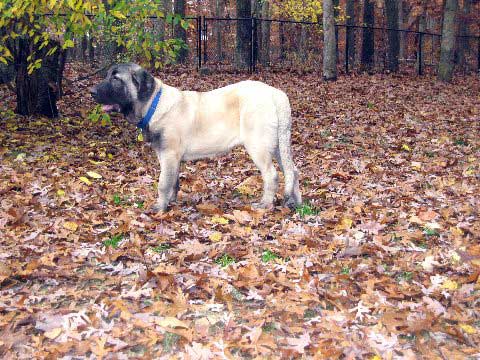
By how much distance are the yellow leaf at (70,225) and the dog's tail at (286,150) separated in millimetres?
2319

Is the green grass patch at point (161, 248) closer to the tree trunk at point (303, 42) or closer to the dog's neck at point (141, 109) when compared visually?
the dog's neck at point (141, 109)

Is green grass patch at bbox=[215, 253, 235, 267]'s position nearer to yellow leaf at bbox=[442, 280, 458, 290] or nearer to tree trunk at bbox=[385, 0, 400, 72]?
yellow leaf at bbox=[442, 280, 458, 290]

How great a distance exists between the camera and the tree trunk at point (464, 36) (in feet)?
104

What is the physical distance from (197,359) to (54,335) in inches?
39.1

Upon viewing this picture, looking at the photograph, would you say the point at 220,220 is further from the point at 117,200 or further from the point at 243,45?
the point at 243,45

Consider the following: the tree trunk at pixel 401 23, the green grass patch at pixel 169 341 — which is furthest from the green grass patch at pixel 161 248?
the tree trunk at pixel 401 23

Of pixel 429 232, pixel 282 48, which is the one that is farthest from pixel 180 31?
pixel 429 232

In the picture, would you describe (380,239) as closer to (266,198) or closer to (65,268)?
(266,198)

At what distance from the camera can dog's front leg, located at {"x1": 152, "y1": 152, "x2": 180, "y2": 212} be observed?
646 cm

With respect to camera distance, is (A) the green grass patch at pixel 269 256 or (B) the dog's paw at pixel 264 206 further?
(B) the dog's paw at pixel 264 206

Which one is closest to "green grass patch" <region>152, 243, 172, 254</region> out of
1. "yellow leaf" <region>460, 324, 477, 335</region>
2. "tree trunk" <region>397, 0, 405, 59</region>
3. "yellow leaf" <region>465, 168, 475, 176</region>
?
"yellow leaf" <region>460, 324, 477, 335</region>

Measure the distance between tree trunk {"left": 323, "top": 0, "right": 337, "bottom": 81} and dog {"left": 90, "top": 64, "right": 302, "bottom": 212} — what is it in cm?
1249

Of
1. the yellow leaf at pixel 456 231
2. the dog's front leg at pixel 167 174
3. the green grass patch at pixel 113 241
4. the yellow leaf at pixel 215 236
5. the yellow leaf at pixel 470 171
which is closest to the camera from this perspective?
the green grass patch at pixel 113 241

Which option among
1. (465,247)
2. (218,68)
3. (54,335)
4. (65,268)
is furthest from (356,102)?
(54,335)
